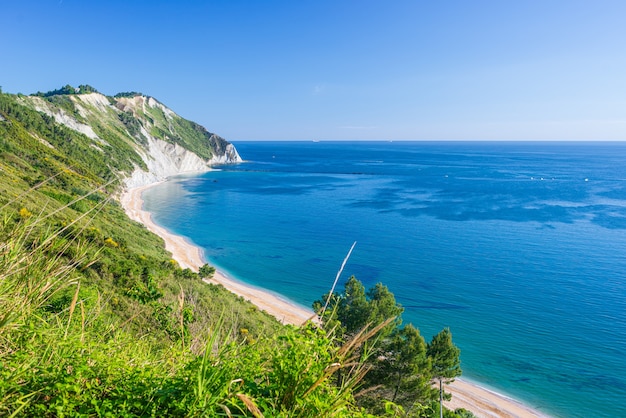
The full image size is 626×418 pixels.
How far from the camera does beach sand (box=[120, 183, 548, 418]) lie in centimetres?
2219

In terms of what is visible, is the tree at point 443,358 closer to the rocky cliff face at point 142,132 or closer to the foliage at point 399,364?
the foliage at point 399,364

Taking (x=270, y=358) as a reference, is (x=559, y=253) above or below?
below

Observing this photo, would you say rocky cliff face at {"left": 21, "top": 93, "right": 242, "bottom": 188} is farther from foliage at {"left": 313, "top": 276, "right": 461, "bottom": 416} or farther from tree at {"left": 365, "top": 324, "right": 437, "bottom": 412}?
tree at {"left": 365, "top": 324, "right": 437, "bottom": 412}

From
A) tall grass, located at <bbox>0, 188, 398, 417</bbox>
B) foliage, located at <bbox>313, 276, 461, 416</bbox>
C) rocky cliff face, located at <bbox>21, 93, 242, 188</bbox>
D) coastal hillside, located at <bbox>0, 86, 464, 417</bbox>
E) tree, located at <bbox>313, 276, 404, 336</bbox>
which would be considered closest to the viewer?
tall grass, located at <bbox>0, 188, 398, 417</bbox>

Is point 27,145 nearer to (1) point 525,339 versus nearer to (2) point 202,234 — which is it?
(2) point 202,234

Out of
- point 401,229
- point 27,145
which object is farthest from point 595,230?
point 27,145

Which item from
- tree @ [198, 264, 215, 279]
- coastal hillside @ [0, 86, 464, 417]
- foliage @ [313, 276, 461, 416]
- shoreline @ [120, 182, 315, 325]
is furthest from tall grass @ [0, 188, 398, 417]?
tree @ [198, 264, 215, 279]

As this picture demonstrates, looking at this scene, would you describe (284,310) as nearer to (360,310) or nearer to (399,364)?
(360,310)

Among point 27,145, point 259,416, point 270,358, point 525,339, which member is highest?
point 27,145

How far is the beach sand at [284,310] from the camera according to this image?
2219cm

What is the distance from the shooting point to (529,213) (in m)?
70.7

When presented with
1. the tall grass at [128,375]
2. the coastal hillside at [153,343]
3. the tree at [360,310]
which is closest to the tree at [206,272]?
the coastal hillside at [153,343]

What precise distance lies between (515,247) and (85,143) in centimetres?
7829

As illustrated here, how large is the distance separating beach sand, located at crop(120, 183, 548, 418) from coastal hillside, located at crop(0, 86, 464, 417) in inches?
31.2
